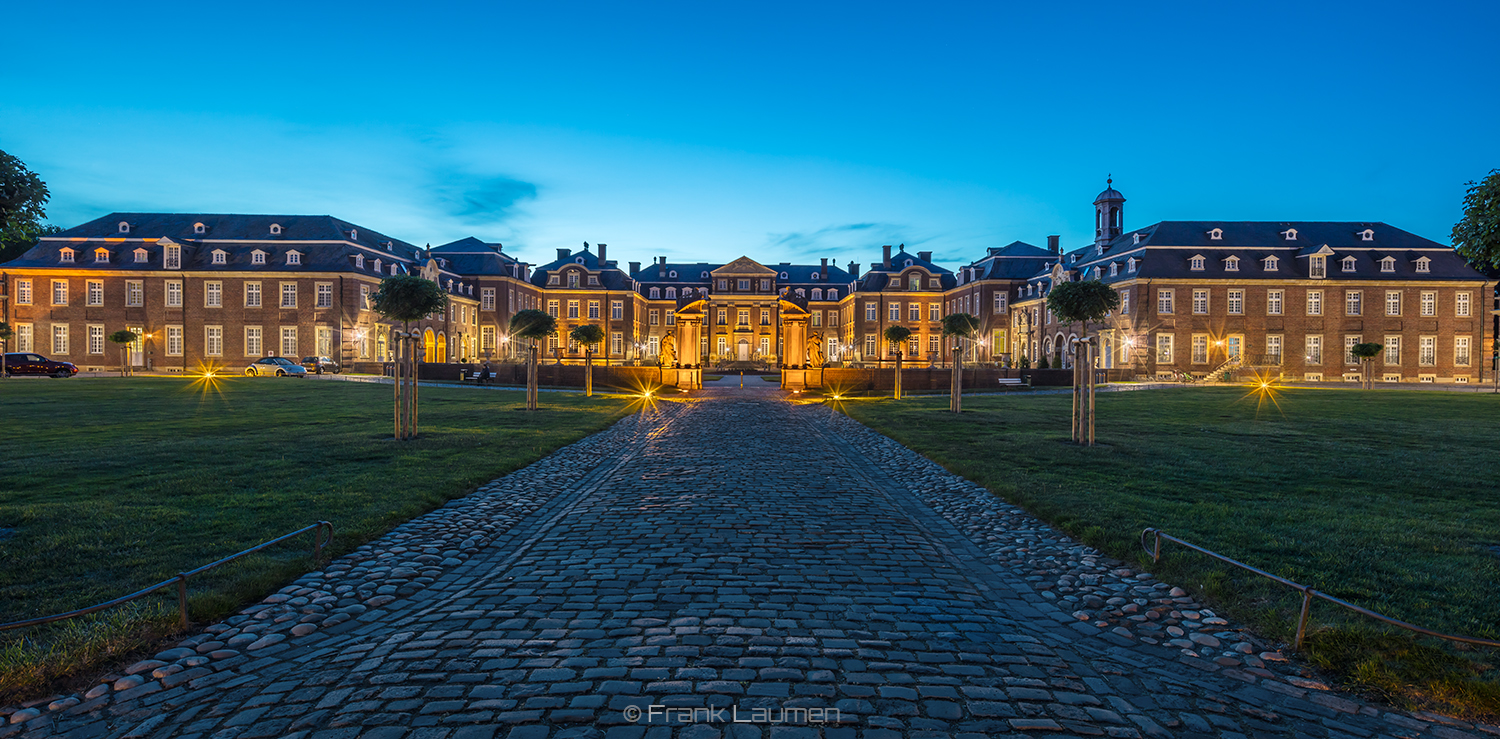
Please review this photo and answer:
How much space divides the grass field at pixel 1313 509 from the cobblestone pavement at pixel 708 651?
398 mm

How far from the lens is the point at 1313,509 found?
7398mm

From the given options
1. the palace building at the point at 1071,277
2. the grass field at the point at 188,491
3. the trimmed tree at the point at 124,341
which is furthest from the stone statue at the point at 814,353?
the trimmed tree at the point at 124,341

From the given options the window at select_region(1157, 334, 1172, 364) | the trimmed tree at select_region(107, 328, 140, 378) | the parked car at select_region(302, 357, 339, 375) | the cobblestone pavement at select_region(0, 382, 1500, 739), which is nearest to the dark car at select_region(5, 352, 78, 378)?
the trimmed tree at select_region(107, 328, 140, 378)

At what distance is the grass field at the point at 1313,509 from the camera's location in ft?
13.0

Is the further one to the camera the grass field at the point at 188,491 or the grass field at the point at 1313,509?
the grass field at the point at 188,491

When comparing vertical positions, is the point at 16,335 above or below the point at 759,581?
above

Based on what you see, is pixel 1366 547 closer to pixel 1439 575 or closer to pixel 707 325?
pixel 1439 575

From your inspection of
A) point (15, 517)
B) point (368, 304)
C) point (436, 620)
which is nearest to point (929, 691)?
point (436, 620)

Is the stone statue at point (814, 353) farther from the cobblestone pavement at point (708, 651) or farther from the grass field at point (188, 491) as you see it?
the cobblestone pavement at point (708, 651)

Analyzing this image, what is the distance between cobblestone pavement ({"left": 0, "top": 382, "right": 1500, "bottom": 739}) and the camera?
3.21 meters

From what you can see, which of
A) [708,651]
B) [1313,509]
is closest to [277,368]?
[708,651]

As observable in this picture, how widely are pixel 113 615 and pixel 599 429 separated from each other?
1194 cm

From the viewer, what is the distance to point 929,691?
11.6 ft

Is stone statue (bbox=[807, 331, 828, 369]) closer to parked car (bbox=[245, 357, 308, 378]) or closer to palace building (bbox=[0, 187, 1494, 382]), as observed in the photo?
palace building (bbox=[0, 187, 1494, 382])
